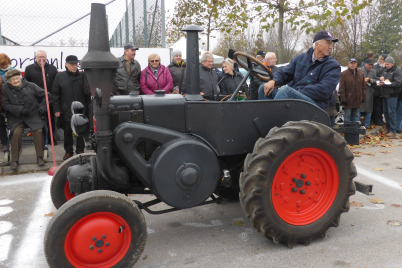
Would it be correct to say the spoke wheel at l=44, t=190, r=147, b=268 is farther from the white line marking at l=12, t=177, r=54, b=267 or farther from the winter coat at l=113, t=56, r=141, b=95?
the winter coat at l=113, t=56, r=141, b=95

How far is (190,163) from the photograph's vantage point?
9.52 feet

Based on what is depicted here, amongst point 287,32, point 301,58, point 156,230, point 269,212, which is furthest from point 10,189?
point 287,32

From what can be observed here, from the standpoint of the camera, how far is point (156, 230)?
3.55 meters

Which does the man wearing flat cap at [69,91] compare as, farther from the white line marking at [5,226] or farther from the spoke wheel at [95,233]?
the spoke wheel at [95,233]

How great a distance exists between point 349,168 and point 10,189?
4.37 meters

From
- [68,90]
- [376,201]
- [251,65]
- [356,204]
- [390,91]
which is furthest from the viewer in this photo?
[390,91]

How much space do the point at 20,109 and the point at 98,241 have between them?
162 inches

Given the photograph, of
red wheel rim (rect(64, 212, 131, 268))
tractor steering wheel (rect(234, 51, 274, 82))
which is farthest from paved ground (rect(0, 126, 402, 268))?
tractor steering wheel (rect(234, 51, 274, 82))

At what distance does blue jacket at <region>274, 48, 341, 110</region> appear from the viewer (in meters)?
3.61

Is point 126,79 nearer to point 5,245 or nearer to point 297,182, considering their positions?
point 5,245

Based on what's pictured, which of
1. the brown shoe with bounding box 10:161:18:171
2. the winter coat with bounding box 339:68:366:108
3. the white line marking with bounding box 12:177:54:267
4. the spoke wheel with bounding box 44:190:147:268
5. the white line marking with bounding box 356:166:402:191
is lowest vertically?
the white line marking with bounding box 12:177:54:267

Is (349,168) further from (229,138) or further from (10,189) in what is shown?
(10,189)

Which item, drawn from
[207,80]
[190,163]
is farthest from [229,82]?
[190,163]

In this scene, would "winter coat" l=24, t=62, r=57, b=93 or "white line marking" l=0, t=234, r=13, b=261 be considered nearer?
"white line marking" l=0, t=234, r=13, b=261
